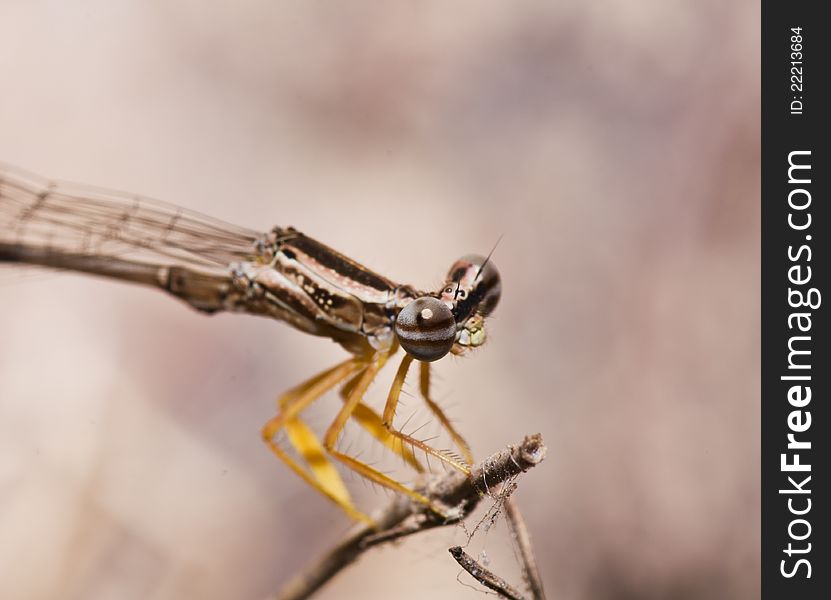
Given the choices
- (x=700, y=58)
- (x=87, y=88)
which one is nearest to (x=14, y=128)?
(x=87, y=88)

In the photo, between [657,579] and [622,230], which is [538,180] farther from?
[657,579]

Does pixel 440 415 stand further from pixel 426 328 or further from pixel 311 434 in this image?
pixel 311 434

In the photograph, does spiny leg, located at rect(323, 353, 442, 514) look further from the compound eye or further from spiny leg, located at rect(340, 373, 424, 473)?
the compound eye

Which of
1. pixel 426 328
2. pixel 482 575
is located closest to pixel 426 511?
pixel 482 575

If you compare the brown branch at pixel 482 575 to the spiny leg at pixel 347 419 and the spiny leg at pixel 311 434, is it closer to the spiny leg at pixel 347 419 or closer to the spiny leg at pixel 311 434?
the spiny leg at pixel 347 419
